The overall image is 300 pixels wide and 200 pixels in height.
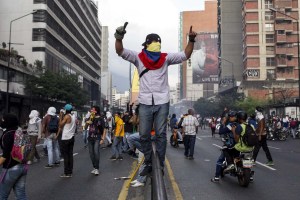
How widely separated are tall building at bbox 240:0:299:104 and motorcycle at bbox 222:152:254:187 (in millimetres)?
66017

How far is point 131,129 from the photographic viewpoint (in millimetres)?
14836

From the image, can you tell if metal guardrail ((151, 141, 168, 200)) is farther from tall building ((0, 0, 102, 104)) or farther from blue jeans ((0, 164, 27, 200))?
tall building ((0, 0, 102, 104))

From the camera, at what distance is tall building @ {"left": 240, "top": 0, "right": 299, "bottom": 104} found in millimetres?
72375

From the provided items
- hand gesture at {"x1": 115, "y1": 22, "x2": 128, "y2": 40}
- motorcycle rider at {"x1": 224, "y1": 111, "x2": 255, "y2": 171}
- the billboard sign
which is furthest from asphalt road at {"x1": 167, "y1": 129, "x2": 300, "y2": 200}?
the billboard sign

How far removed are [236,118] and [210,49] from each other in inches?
5548

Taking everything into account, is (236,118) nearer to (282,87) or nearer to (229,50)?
(282,87)

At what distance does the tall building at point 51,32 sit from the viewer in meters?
53.0

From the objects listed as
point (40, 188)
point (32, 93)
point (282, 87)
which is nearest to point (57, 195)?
point (40, 188)

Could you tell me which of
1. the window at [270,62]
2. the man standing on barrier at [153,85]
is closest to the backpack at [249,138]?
the man standing on barrier at [153,85]

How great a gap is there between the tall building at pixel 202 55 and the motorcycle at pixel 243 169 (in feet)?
386

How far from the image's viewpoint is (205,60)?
13675cm

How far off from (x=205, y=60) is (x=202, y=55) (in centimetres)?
316

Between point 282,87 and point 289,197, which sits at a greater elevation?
point 282,87

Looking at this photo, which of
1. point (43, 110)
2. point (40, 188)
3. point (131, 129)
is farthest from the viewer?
point (43, 110)
